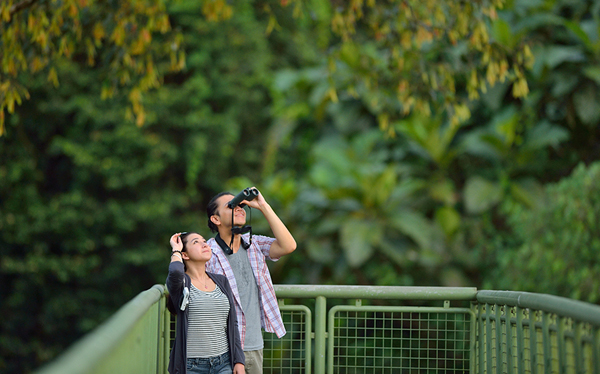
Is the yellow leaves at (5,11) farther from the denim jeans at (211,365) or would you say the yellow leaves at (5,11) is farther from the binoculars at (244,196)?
the denim jeans at (211,365)

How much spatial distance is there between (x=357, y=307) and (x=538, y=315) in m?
1.33

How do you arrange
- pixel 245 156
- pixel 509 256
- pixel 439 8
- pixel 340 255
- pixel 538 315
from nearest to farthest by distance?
pixel 538 315
pixel 439 8
pixel 509 256
pixel 340 255
pixel 245 156

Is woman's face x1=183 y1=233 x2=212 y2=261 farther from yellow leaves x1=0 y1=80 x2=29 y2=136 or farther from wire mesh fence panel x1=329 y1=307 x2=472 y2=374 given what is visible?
yellow leaves x1=0 y1=80 x2=29 y2=136

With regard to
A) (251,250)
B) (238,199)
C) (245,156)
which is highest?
(245,156)

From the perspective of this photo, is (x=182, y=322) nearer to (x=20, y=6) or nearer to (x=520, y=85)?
(x=20, y=6)

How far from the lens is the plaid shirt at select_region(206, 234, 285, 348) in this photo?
340cm

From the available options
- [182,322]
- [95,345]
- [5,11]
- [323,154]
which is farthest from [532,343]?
Result: [323,154]

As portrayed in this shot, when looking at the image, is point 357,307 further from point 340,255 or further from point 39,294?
point 39,294

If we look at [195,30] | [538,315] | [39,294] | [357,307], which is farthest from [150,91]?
[538,315]

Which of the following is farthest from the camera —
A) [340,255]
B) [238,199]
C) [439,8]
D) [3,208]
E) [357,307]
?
[3,208]

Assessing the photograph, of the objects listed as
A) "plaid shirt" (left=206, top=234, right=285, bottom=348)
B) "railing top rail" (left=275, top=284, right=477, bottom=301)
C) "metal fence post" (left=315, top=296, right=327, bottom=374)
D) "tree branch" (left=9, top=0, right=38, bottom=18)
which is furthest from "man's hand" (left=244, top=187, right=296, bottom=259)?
"tree branch" (left=9, top=0, right=38, bottom=18)

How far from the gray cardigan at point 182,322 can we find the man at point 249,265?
4.7 inches

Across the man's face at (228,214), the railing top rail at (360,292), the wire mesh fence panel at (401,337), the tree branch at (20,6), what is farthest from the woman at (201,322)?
the tree branch at (20,6)

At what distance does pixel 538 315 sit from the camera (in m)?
2.98
